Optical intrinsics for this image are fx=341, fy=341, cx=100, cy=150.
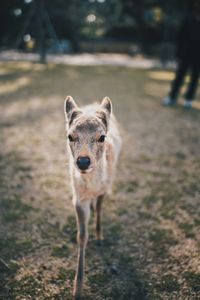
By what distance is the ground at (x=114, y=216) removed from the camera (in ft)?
9.95

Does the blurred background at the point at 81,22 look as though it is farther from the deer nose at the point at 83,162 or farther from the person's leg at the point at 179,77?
the deer nose at the point at 83,162

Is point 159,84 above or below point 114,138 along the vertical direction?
below

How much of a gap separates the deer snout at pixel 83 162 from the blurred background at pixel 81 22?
60.2ft

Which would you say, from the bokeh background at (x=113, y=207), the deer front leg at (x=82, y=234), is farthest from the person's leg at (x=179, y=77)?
the deer front leg at (x=82, y=234)

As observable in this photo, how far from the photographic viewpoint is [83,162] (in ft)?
8.53

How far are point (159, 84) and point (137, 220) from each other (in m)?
10.5

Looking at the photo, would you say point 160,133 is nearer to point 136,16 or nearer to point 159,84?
point 159,84

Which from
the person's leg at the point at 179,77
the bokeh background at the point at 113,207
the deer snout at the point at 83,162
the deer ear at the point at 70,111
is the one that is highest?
the deer ear at the point at 70,111

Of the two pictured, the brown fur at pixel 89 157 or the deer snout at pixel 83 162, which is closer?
the deer snout at pixel 83 162

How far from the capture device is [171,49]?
2661 centimetres

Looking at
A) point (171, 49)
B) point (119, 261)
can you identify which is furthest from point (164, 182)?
point (171, 49)

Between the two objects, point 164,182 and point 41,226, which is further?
point 164,182

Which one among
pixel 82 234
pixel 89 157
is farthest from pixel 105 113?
pixel 82 234

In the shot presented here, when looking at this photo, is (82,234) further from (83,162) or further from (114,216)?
(114,216)
